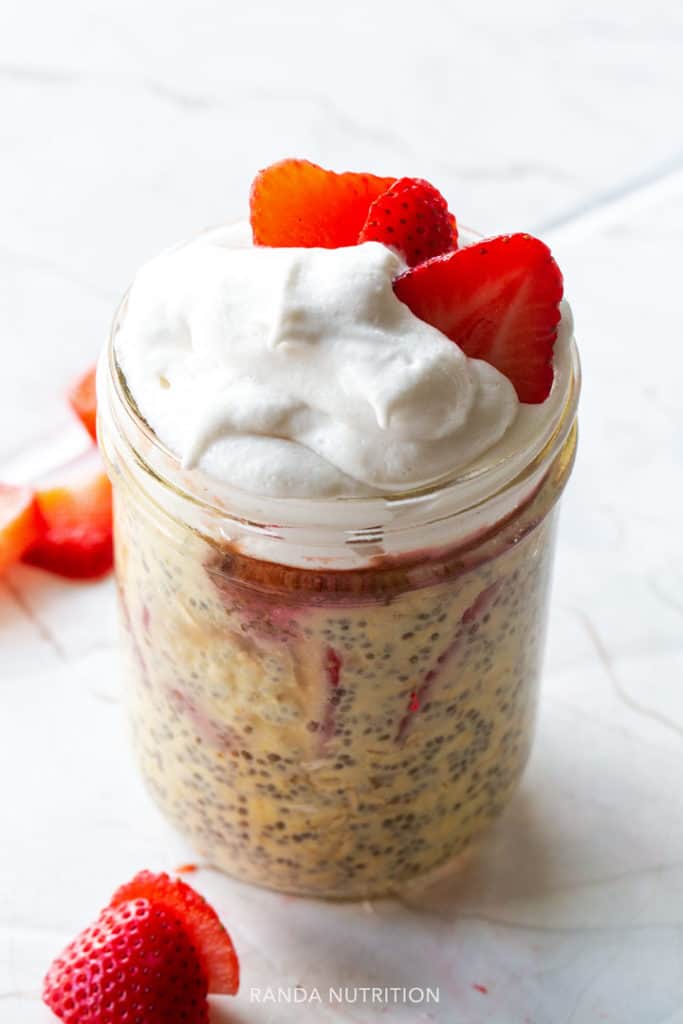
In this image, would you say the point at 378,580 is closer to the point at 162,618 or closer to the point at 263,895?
the point at 162,618

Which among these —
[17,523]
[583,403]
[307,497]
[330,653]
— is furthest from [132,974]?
[583,403]

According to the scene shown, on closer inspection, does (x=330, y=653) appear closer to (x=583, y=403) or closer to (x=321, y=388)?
(x=321, y=388)

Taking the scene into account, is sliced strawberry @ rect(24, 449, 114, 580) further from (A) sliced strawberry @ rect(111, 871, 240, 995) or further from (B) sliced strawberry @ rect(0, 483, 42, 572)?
(A) sliced strawberry @ rect(111, 871, 240, 995)

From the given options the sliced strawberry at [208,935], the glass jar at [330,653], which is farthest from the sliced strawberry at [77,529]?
the sliced strawberry at [208,935]

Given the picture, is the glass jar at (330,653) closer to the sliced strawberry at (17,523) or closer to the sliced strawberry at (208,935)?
the sliced strawberry at (208,935)

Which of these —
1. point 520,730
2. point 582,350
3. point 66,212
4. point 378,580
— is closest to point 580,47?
point 582,350
